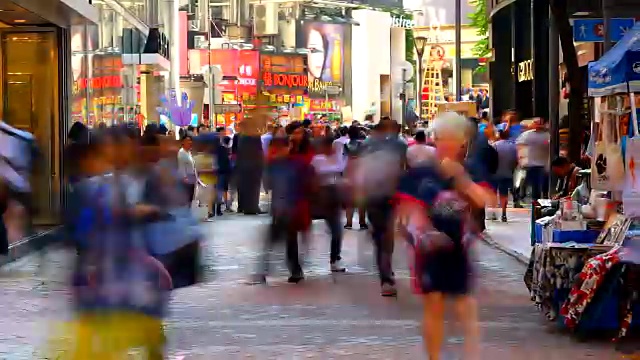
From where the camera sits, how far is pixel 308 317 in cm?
1138

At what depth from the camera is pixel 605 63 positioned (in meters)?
11.6

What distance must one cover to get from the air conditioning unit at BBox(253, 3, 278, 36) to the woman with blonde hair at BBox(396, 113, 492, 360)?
78.2 meters

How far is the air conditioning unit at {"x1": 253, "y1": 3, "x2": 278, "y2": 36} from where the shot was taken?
8562 cm

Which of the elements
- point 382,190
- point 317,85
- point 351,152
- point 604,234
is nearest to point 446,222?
point 604,234

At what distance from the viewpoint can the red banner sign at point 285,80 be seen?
85875 mm

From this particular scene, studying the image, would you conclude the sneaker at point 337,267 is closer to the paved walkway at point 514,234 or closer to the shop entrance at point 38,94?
the paved walkway at point 514,234

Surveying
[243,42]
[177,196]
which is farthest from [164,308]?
[243,42]

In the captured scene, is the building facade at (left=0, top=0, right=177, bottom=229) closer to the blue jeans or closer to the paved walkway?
the paved walkway

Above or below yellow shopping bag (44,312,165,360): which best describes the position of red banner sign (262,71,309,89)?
above

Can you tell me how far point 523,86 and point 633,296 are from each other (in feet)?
90.8

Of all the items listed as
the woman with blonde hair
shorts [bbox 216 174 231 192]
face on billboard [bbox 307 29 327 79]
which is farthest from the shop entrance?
face on billboard [bbox 307 29 327 79]

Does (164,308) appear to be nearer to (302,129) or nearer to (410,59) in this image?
(302,129)

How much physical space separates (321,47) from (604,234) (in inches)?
3401

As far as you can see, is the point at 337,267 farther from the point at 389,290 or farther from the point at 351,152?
the point at 351,152
